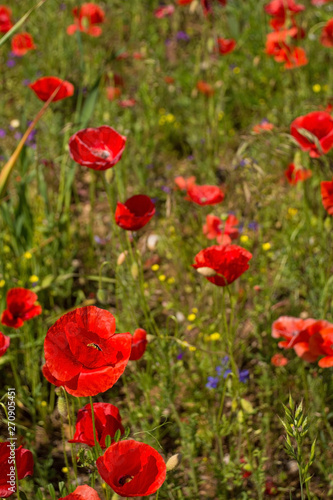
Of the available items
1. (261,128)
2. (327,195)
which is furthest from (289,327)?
(261,128)

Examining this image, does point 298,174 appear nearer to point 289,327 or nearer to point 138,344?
point 289,327

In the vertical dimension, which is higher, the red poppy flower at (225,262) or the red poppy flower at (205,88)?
the red poppy flower at (225,262)

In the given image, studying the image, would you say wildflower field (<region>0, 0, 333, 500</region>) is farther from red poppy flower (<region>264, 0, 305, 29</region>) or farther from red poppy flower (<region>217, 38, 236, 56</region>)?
red poppy flower (<region>217, 38, 236, 56</region>)

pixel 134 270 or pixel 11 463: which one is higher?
pixel 11 463

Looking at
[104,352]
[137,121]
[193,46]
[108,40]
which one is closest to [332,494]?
[104,352]

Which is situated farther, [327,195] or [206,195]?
[206,195]

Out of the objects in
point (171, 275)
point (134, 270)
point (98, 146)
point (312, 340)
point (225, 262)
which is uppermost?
point (98, 146)

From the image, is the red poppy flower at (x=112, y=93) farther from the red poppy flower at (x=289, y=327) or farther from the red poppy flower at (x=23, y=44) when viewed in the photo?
the red poppy flower at (x=289, y=327)

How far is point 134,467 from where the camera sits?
111 cm

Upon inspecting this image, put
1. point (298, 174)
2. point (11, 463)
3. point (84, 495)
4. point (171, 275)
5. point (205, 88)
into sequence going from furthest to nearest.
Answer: point (205, 88)
point (171, 275)
point (298, 174)
point (11, 463)
point (84, 495)

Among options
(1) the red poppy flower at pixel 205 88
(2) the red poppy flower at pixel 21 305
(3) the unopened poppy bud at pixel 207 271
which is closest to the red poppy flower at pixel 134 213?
(3) the unopened poppy bud at pixel 207 271

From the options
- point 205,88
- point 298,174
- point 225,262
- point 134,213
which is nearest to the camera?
point 225,262

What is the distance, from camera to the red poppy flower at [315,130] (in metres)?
1.86

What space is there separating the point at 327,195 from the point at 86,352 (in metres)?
1.03
